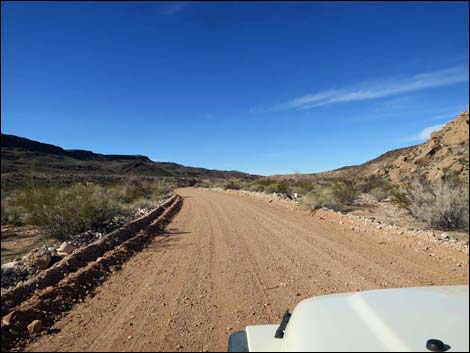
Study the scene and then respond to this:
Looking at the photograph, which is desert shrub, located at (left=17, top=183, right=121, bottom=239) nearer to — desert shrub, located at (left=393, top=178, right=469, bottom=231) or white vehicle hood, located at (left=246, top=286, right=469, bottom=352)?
white vehicle hood, located at (left=246, top=286, right=469, bottom=352)

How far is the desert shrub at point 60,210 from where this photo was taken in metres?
11.5

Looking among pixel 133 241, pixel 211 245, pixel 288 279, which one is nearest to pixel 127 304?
pixel 288 279

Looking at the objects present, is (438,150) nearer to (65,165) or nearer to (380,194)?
(380,194)

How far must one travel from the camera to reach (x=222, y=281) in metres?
6.68

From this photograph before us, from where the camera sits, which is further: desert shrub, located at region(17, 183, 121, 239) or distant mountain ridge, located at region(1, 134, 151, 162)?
distant mountain ridge, located at region(1, 134, 151, 162)

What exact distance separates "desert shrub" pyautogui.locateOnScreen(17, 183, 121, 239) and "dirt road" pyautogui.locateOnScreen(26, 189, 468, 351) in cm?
309

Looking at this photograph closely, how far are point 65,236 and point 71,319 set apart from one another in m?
7.48

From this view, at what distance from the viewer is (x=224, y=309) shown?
5316 mm

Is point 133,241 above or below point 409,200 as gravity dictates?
below

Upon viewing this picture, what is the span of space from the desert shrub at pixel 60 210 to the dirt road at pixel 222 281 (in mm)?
3089

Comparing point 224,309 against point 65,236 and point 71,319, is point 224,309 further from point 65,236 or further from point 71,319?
point 65,236

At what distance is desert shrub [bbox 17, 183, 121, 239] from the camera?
11516 mm

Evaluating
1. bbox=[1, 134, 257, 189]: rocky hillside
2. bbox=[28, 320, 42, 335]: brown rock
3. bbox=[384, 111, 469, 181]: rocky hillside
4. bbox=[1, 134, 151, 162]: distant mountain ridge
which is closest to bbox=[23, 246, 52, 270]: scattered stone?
bbox=[1, 134, 257, 189]: rocky hillside

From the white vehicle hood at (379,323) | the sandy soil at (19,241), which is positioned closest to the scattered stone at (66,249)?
the sandy soil at (19,241)
